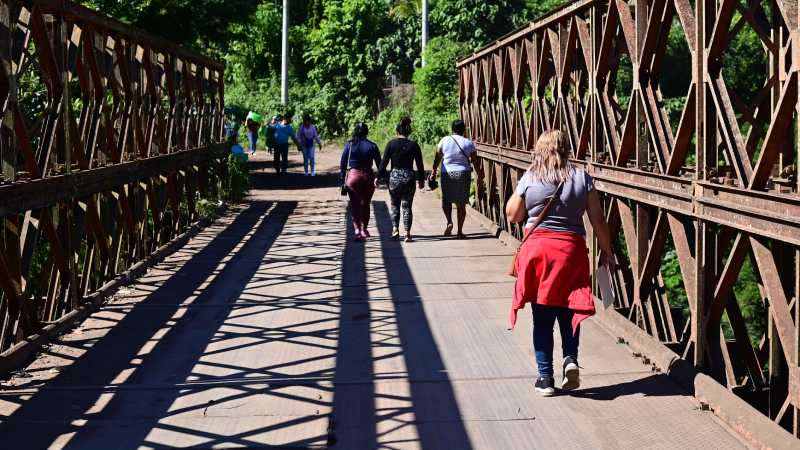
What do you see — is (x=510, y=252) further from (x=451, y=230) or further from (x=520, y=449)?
(x=520, y=449)

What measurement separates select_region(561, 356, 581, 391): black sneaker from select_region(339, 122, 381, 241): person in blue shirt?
28.1 feet

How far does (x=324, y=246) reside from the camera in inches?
609

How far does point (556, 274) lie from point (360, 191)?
8745mm

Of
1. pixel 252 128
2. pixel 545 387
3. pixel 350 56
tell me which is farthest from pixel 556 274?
pixel 350 56

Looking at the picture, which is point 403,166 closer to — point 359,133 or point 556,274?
point 359,133

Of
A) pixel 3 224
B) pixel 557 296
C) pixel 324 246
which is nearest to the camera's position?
pixel 557 296

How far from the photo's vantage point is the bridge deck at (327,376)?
6227 mm

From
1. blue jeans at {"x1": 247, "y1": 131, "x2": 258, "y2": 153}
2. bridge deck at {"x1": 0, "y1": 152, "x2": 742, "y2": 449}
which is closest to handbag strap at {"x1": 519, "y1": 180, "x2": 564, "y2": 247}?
bridge deck at {"x1": 0, "y1": 152, "x2": 742, "y2": 449}

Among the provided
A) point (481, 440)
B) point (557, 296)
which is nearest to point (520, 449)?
point (481, 440)

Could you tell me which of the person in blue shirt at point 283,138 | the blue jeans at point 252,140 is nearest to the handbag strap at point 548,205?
the person in blue shirt at point 283,138

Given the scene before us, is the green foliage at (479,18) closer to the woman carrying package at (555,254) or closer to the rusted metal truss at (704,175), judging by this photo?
the rusted metal truss at (704,175)

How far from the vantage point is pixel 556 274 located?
22.8 ft

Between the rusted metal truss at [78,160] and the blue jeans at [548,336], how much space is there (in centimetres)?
347

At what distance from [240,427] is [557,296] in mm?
2049
